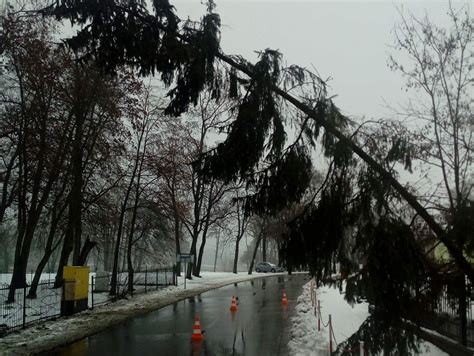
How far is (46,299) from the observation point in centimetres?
2053

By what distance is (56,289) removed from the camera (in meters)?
Result: 22.7

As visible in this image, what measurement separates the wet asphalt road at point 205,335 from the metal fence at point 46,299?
2.84 metres

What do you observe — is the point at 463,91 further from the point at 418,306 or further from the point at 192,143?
the point at 192,143

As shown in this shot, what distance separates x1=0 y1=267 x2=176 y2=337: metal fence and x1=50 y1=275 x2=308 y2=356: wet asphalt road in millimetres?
2843

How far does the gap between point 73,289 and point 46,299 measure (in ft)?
9.11

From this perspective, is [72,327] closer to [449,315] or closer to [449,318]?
[449,318]

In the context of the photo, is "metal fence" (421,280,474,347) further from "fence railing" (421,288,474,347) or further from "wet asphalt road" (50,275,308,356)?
"wet asphalt road" (50,275,308,356)

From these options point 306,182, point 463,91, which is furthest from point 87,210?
point 306,182

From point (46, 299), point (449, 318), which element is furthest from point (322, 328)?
point (46, 299)

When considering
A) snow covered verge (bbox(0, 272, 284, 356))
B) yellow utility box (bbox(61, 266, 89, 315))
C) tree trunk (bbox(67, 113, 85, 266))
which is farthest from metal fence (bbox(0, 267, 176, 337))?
tree trunk (bbox(67, 113, 85, 266))

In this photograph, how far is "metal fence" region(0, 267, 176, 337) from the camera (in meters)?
15.9

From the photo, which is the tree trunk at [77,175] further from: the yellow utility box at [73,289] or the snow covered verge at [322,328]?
the snow covered verge at [322,328]

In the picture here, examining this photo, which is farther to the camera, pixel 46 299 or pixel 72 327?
pixel 46 299

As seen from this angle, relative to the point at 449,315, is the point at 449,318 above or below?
below
